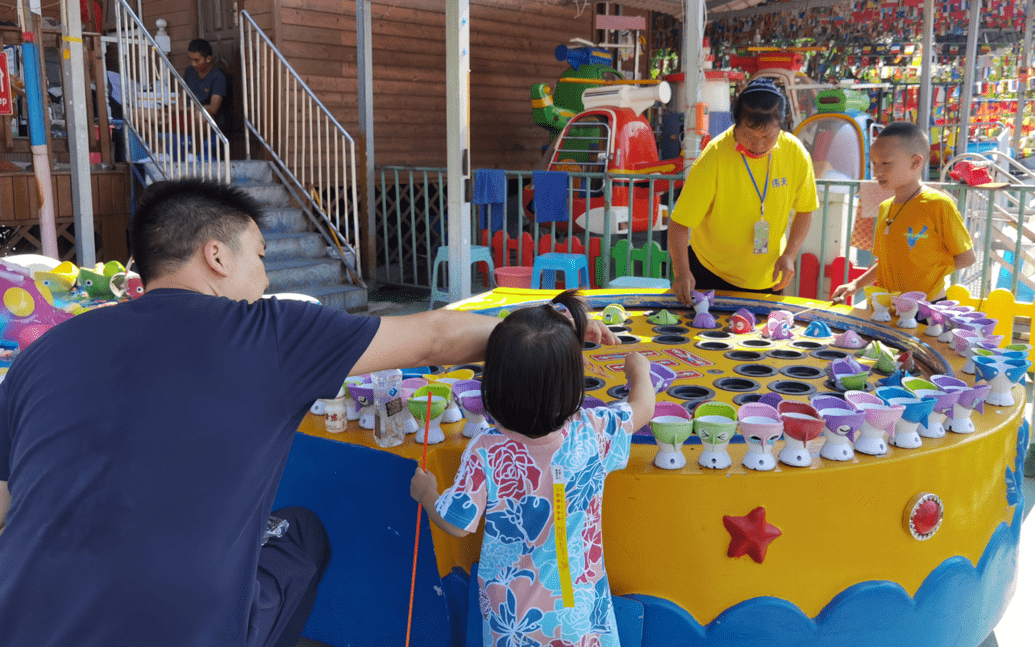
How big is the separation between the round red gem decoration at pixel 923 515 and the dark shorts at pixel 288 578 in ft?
4.75

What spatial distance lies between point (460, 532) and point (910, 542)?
1.14 m

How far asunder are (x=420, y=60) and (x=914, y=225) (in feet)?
25.8

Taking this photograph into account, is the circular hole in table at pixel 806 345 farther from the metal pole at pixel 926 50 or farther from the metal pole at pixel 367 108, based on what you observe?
the metal pole at pixel 926 50

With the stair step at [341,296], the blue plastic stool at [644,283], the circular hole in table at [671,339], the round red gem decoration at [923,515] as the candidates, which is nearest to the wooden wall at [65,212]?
the stair step at [341,296]

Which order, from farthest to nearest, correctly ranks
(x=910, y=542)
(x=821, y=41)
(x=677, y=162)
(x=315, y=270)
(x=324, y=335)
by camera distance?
1. (x=821, y=41)
2. (x=677, y=162)
3. (x=315, y=270)
4. (x=910, y=542)
5. (x=324, y=335)

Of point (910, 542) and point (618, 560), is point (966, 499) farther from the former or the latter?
point (618, 560)

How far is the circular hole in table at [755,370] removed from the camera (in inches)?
113

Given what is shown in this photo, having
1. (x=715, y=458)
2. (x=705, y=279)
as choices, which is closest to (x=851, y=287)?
(x=705, y=279)

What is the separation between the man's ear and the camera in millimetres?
1672

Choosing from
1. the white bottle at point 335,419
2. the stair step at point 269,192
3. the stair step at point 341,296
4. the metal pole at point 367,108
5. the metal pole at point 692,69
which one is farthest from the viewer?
the metal pole at point 367,108

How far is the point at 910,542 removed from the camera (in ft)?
6.61

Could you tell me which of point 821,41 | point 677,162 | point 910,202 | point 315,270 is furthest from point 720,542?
point 821,41

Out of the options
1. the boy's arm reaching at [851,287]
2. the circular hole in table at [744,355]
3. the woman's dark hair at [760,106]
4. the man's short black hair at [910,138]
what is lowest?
the circular hole in table at [744,355]

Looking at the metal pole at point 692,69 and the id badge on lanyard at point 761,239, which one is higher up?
the metal pole at point 692,69
